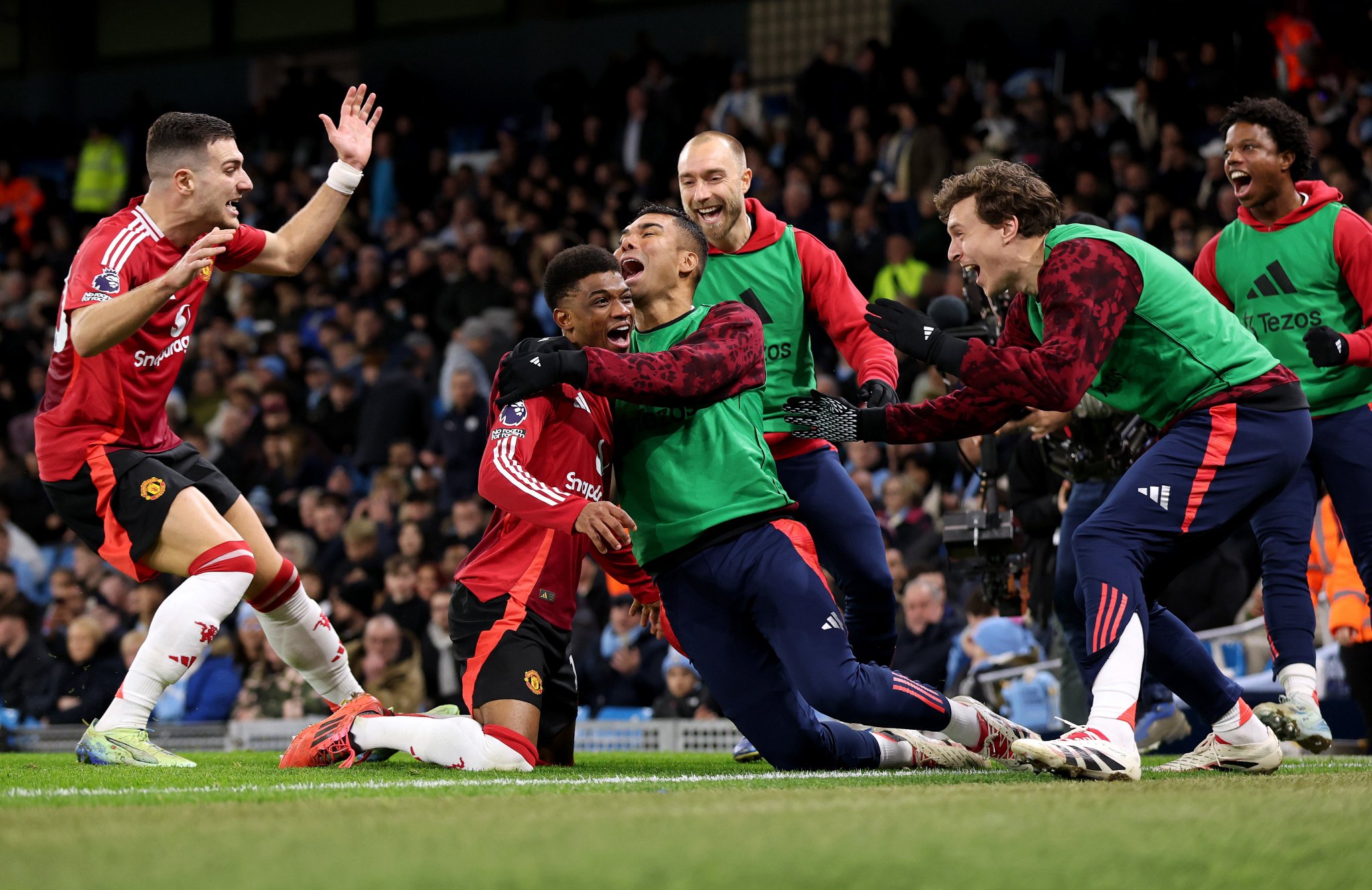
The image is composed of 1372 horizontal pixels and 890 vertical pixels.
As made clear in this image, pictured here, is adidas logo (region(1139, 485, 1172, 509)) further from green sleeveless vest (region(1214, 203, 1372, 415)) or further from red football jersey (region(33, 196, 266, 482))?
red football jersey (region(33, 196, 266, 482))

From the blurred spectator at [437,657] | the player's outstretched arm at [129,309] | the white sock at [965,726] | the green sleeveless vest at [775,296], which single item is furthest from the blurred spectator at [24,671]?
the white sock at [965,726]

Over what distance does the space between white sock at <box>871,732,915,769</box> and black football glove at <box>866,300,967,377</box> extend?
4.08 ft

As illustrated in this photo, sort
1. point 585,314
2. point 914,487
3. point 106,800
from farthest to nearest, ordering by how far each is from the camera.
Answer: point 914,487 → point 585,314 → point 106,800

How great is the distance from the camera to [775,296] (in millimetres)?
5434

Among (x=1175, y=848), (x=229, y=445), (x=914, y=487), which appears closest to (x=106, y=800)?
(x=1175, y=848)

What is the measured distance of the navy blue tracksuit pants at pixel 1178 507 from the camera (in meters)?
4.09

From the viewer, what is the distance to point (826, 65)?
1466 centimetres

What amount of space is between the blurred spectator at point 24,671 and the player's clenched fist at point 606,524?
25.4 ft

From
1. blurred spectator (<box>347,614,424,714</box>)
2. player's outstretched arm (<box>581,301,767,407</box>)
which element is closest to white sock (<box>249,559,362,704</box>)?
player's outstretched arm (<box>581,301,767,407</box>)

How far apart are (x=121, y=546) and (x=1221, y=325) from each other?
351 cm

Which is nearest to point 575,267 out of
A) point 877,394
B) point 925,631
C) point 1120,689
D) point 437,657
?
point 877,394

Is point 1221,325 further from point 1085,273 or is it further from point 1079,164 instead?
point 1079,164

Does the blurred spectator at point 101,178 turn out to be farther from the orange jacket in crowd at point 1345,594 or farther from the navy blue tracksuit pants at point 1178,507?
the navy blue tracksuit pants at point 1178,507

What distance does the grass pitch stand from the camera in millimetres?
2389
